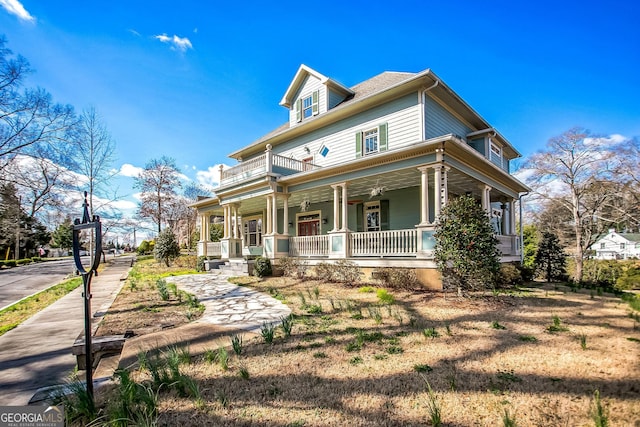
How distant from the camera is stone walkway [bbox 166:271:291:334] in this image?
5.82 meters

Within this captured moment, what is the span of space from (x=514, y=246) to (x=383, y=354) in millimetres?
13037

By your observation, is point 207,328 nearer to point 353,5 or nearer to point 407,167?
point 407,167

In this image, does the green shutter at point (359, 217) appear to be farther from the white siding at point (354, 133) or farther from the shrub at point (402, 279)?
the shrub at point (402, 279)

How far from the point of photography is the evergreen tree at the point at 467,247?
691cm

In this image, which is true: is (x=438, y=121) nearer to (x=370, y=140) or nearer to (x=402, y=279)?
(x=370, y=140)

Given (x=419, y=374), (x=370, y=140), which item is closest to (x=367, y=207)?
(x=370, y=140)

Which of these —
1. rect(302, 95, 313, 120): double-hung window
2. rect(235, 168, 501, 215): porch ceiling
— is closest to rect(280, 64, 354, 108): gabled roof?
rect(302, 95, 313, 120): double-hung window

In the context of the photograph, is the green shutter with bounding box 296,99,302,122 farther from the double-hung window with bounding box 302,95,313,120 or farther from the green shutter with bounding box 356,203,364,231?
the green shutter with bounding box 356,203,364,231

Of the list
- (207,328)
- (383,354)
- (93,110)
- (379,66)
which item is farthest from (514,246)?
(93,110)

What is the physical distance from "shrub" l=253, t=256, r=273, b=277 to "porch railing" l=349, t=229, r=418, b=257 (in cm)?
362

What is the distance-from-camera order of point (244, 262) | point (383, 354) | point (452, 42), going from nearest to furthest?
point (383, 354) < point (452, 42) < point (244, 262)

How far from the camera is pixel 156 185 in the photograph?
31.1 meters

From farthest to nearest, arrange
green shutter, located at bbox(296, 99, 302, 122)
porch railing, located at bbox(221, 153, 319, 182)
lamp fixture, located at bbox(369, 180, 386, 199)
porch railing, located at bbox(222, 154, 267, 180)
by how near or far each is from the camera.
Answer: green shutter, located at bbox(296, 99, 302, 122)
porch railing, located at bbox(222, 154, 267, 180)
porch railing, located at bbox(221, 153, 319, 182)
lamp fixture, located at bbox(369, 180, 386, 199)

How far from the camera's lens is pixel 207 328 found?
5.30 metres
